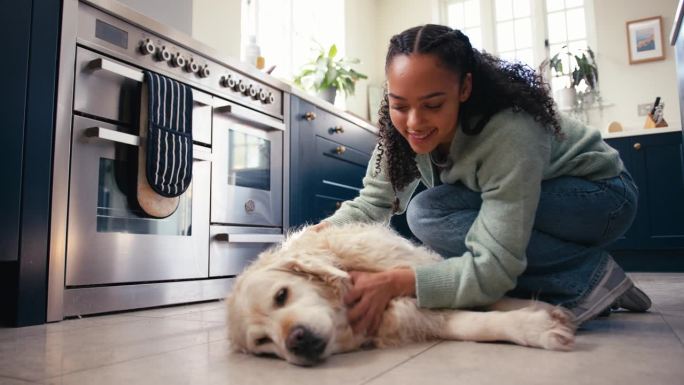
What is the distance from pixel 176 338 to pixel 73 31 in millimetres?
1205

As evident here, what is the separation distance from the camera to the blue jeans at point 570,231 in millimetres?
1479

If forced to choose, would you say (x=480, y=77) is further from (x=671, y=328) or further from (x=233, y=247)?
(x=233, y=247)

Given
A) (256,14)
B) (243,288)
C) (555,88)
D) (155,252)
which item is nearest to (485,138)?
(243,288)

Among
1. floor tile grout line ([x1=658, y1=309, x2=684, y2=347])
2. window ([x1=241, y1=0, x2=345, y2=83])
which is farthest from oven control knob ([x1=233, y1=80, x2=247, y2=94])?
floor tile grout line ([x1=658, y1=309, x2=684, y2=347])

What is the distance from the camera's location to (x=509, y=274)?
1.26 metres

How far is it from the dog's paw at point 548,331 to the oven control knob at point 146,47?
1.83 metres

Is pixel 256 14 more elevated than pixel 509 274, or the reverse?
pixel 256 14

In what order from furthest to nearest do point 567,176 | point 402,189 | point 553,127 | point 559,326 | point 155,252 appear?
point 155,252 → point 402,189 → point 567,176 → point 553,127 → point 559,326

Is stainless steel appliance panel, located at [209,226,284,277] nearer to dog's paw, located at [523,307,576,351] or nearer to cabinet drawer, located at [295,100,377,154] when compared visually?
cabinet drawer, located at [295,100,377,154]

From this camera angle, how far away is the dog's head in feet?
3.56

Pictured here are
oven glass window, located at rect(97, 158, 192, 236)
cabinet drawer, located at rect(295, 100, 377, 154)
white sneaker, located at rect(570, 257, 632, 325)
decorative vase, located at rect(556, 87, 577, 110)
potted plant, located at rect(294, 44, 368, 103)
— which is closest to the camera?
white sneaker, located at rect(570, 257, 632, 325)

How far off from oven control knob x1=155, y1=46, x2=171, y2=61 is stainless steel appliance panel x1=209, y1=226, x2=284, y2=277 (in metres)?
0.80

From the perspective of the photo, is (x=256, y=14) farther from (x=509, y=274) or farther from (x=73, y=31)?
(x=509, y=274)

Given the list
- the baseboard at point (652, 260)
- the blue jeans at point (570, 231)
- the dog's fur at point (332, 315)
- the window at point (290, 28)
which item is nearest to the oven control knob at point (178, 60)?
the dog's fur at point (332, 315)
